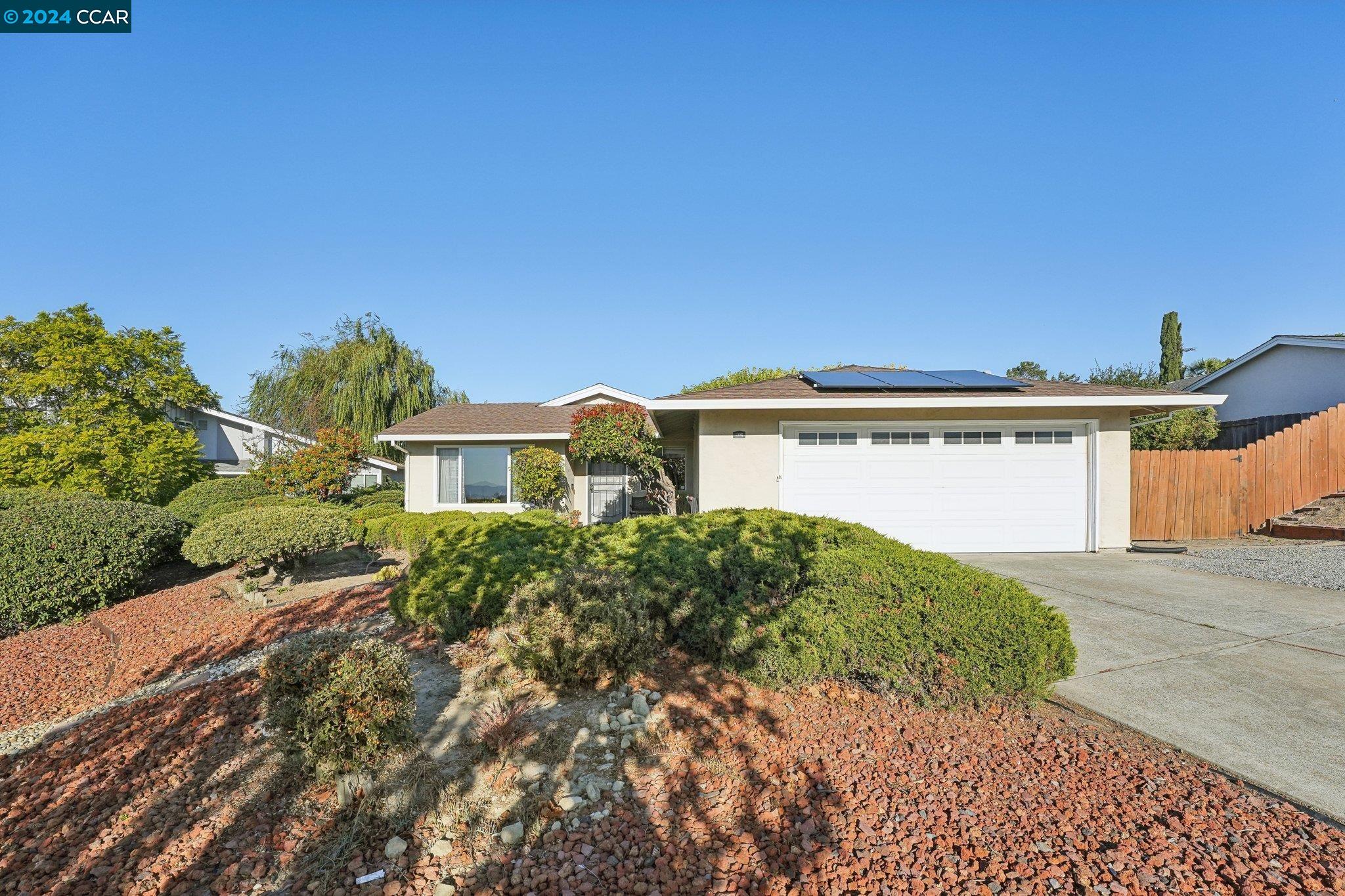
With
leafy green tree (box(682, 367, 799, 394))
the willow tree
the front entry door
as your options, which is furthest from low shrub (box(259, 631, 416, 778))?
leafy green tree (box(682, 367, 799, 394))

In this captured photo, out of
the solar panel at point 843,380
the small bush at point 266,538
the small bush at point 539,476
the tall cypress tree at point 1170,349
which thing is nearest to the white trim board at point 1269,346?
the tall cypress tree at point 1170,349

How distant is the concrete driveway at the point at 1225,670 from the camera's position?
9.82 ft

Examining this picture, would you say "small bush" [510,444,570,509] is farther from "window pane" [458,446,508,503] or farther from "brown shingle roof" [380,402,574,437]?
"brown shingle roof" [380,402,574,437]

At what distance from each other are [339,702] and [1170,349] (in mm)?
36545

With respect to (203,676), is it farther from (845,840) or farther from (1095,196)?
(1095,196)

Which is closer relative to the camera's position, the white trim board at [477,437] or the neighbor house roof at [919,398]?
the neighbor house roof at [919,398]

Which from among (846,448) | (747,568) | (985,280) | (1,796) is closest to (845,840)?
(747,568)

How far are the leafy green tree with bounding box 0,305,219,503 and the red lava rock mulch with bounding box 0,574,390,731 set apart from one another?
6.42 m

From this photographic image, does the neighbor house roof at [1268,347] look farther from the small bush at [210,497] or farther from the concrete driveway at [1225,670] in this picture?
the small bush at [210,497]

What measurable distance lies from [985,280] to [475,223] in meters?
12.8

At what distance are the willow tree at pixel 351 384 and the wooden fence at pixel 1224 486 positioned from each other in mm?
22930

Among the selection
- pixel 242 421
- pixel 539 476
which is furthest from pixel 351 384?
pixel 539 476

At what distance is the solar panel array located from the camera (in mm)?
9469

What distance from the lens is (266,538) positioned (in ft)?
23.9
